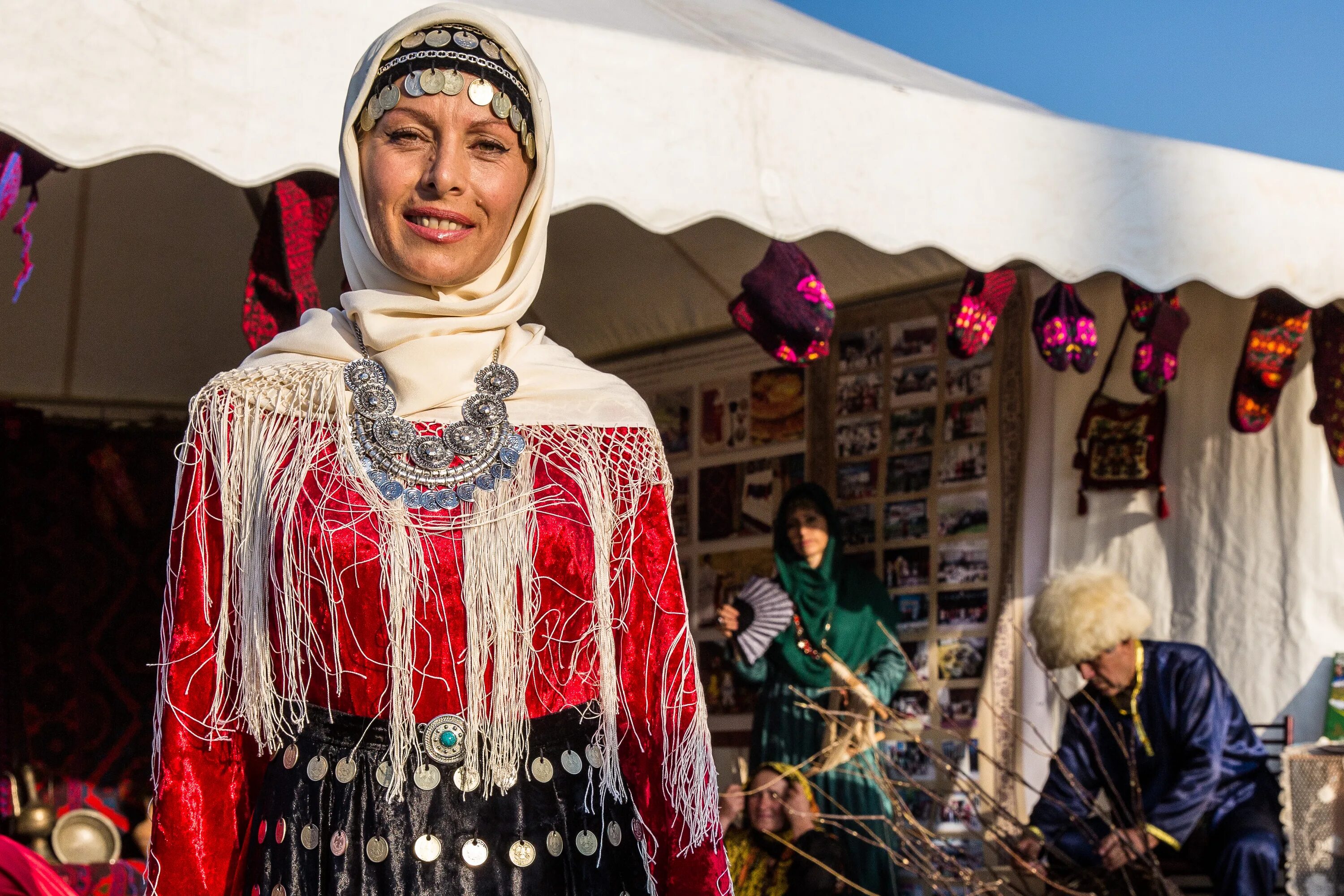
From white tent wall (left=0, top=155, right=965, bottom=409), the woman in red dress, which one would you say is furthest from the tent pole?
the woman in red dress

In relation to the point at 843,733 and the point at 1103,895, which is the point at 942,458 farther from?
the point at 1103,895

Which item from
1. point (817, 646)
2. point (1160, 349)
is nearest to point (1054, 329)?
point (1160, 349)

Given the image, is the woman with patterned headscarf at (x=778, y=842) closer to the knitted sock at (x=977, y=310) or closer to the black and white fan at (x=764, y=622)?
the black and white fan at (x=764, y=622)

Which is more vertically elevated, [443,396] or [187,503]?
[443,396]

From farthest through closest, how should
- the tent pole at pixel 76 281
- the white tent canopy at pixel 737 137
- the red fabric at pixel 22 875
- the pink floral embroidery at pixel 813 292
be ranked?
the tent pole at pixel 76 281, the pink floral embroidery at pixel 813 292, the white tent canopy at pixel 737 137, the red fabric at pixel 22 875

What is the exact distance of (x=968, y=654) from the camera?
4695 mm

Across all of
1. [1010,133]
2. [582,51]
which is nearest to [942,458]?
[1010,133]

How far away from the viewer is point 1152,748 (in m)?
4.11

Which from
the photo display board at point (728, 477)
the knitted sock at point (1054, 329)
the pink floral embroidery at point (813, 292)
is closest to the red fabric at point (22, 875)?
the pink floral embroidery at point (813, 292)

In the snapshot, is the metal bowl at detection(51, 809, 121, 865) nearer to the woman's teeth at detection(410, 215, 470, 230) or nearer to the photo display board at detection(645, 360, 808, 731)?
the photo display board at detection(645, 360, 808, 731)

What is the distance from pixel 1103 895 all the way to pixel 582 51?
2.16 meters

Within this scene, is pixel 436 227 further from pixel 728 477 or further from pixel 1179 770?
pixel 728 477

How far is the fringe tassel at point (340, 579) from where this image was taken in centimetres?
147

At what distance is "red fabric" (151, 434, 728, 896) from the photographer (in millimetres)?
1460
